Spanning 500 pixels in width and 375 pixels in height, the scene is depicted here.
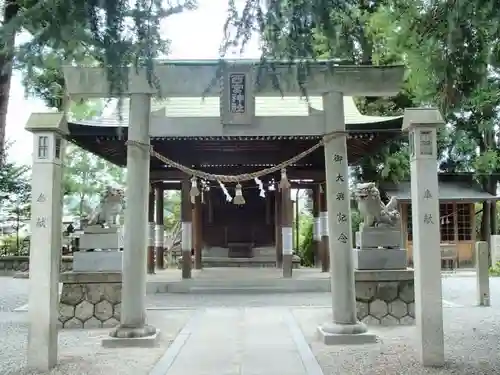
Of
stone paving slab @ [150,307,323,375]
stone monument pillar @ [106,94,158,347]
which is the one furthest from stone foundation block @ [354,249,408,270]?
stone monument pillar @ [106,94,158,347]

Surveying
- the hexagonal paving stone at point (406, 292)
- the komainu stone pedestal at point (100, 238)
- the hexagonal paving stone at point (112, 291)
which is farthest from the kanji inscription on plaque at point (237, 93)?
the hexagonal paving stone at point (406, 292)

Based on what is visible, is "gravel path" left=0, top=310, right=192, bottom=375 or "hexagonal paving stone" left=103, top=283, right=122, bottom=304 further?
"hexagonal paving stone" left=103, top=283, right=122, bottom=304

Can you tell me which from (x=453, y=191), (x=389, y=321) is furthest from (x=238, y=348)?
(x=453, y=191)

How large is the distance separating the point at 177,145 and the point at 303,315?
5846mm

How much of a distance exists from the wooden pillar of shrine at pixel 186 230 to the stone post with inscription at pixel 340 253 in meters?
7.24

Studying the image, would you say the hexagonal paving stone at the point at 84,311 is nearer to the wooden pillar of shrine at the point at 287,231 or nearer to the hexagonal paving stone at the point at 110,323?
the hexagonal paving stone at the point at 110,323

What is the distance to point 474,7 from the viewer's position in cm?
440

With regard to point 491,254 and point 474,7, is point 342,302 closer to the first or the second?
point 474,7

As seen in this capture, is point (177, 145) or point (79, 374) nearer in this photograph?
point (79, 374)

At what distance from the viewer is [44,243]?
5.93m

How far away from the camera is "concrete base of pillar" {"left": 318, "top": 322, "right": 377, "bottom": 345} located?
700 cm

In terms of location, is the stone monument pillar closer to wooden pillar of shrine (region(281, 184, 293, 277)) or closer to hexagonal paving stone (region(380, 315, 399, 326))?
hexagonal paving stone (region(380, 315, 399, 326))

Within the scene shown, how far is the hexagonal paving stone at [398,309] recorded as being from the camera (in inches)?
342

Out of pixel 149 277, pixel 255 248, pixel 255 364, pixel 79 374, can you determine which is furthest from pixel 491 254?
pixel 79 374
